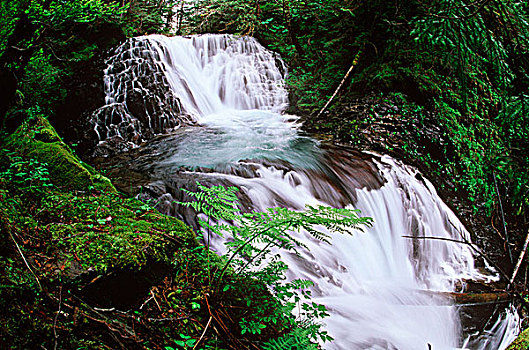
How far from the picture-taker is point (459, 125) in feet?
23.9

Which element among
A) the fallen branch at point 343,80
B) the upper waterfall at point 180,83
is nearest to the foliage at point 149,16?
the upper waterfall at point 180,83

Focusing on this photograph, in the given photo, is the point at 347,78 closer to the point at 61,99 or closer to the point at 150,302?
the point at 61,99

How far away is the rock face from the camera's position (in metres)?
7.30

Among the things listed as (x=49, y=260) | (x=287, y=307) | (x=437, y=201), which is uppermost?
(x=49, y=260)

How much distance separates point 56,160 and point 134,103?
4818mm

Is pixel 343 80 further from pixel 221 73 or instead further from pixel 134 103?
pixel 134 103

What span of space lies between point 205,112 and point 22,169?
6424 mm

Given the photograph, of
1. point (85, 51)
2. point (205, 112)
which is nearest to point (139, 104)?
point (205, 112)

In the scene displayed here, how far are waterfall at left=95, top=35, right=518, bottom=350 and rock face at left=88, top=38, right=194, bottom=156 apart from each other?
0.07 metres

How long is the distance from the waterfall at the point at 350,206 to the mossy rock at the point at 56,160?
0.97 m

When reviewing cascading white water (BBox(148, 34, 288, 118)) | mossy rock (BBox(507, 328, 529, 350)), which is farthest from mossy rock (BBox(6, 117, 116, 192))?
cascading white water (BBox(148, 34, 288, 118))

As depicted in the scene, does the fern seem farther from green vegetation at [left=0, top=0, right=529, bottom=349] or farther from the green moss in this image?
the green moss

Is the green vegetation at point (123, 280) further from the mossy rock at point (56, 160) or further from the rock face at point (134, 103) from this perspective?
the rock face at point (134, 103)

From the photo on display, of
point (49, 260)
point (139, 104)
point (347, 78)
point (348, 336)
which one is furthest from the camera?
point (347, 78)
